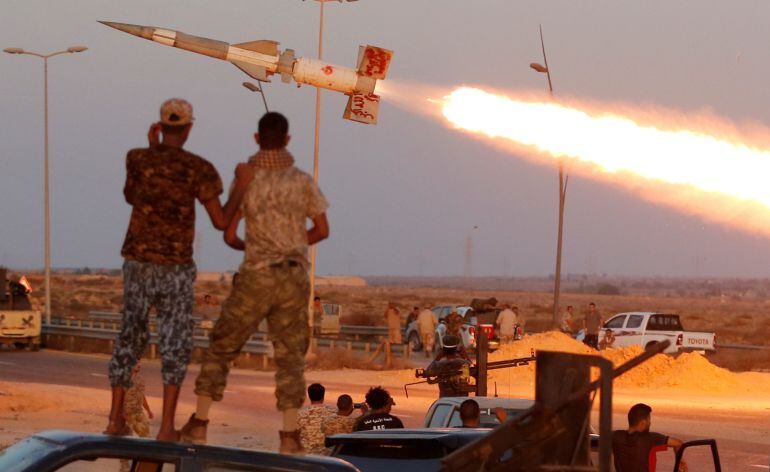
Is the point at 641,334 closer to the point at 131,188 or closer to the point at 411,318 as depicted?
the point at 411,318

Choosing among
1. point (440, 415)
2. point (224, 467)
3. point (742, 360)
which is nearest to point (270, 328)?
point (224, 467)

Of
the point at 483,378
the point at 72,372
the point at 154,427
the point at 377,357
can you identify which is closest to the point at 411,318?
the point at 377,357

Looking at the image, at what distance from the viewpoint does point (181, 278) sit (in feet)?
23.6

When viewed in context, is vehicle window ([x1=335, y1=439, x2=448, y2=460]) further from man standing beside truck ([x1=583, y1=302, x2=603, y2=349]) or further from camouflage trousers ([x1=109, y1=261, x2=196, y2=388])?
man standing beside truck ([x1=583, y1=302, x2=603, y2=349])

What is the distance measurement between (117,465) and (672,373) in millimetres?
31857

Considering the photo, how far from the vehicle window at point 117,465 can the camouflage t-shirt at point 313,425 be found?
5018 mm

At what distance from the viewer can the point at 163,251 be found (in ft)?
23.5

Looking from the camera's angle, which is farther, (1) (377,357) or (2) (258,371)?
(1) (377,357)

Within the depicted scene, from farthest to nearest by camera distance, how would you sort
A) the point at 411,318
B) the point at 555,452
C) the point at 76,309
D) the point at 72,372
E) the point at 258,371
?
the point at 76,309, the point at 411,318, the point at 258,371, the point at 72,372, the point at 555,452

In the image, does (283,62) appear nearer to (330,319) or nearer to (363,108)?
(363,108)

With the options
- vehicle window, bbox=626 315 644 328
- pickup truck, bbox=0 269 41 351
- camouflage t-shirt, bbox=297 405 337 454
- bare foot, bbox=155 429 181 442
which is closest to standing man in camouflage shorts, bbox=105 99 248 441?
bare foot, bbox=155 429 181 442

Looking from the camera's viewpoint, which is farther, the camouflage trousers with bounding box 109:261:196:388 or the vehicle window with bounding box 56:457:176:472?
the camouflage trousers with bounding box 109:261:196:388

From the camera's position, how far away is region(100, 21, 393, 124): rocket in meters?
24.2

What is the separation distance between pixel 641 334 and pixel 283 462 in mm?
38855
